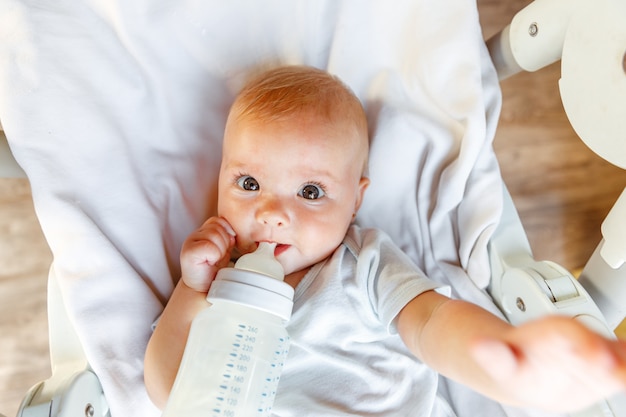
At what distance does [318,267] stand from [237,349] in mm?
240

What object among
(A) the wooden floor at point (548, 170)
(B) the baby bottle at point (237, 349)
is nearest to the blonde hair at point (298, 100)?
(B) the baby bottle at point (237, 349)

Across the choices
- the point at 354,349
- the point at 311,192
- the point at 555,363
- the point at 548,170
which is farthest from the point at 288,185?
the point at 548,170

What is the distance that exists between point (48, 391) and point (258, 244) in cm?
30

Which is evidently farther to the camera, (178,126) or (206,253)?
(178,126)

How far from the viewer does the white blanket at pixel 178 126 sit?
0.78 meters

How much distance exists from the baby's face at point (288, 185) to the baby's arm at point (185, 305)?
31 mm

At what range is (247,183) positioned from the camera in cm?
75

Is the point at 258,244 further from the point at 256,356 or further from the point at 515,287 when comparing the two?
the point at 515,287

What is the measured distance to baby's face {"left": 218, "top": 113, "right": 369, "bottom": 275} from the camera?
0.73 metres

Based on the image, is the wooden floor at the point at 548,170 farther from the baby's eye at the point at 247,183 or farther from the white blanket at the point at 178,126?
the baby's eye at the point at 247,183

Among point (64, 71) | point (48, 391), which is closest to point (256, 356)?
point (48, 391)

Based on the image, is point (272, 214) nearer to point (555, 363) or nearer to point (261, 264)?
point (261, 264)

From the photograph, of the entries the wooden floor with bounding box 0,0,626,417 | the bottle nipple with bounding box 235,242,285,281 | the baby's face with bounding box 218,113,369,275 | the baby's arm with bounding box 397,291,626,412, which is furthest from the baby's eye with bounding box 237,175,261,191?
the wooden floor with bounding box 0,0,626,417

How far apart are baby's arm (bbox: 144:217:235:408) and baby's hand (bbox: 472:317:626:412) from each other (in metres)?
0.41
